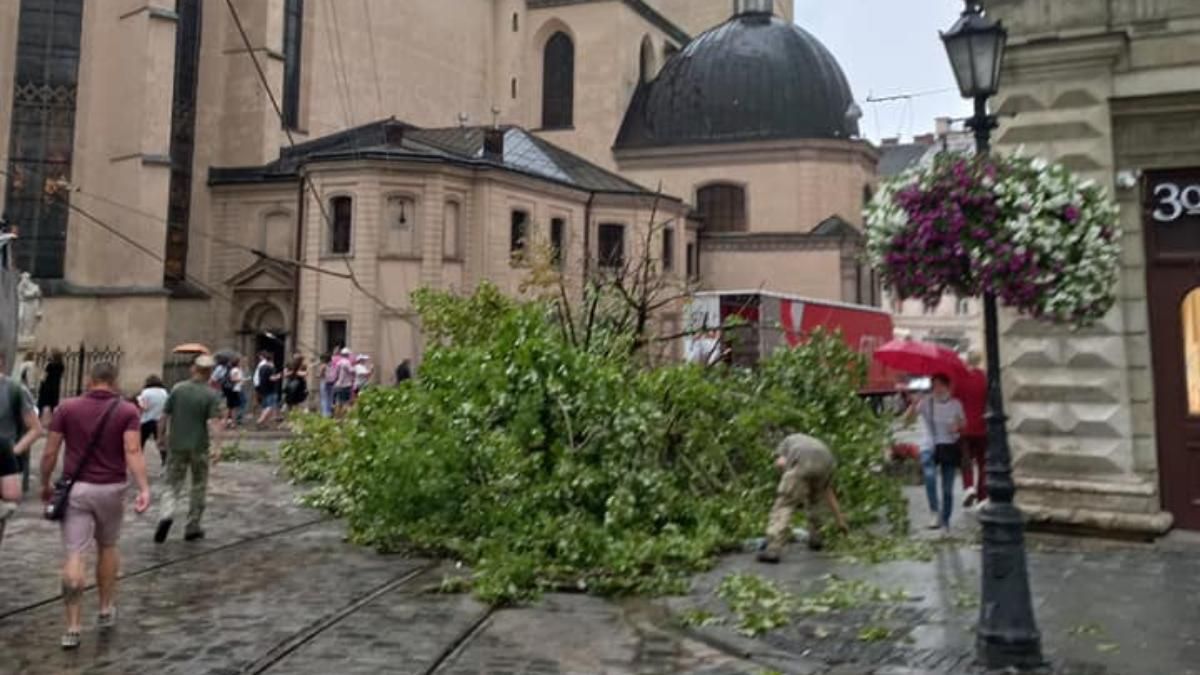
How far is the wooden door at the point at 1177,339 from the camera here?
10406 mm

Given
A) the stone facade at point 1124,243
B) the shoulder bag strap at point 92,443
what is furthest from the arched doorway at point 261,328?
the stone facade at point 1124,243

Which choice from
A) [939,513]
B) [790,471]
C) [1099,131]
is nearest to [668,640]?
[790,471]

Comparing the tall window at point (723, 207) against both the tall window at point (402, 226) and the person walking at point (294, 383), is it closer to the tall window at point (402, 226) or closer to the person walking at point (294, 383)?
the tall window at point (402, 226)

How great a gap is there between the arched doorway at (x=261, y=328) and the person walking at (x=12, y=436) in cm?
2696

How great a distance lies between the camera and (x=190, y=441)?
10.8 metres

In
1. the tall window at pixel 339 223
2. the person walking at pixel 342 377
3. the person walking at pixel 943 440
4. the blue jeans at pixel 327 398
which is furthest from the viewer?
the tall window at pixel 339 223

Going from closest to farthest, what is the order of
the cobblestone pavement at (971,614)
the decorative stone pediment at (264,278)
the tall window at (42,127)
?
the cobblestone pavement at (971,614), the tall window at (42,127), the decorative stone pediment at (264,278)

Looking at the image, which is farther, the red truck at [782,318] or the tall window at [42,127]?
the tall window at [42,127]

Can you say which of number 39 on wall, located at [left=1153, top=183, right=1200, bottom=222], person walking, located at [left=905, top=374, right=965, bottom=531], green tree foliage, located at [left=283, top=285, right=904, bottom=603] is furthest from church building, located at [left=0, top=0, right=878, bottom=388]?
number 39 on wall, located at [left=1153, top=183, right=1200, bottom=222]

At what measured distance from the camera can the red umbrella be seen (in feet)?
40.8

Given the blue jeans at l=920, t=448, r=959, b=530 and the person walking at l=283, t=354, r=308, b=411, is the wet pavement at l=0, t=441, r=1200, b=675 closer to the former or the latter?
the blue jeans at l=920, t=448, r=959, b=530

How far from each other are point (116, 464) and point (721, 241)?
134 ft

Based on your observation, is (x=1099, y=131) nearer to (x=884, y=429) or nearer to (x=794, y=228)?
(x=884, y=429)

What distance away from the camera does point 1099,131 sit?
10.6m
